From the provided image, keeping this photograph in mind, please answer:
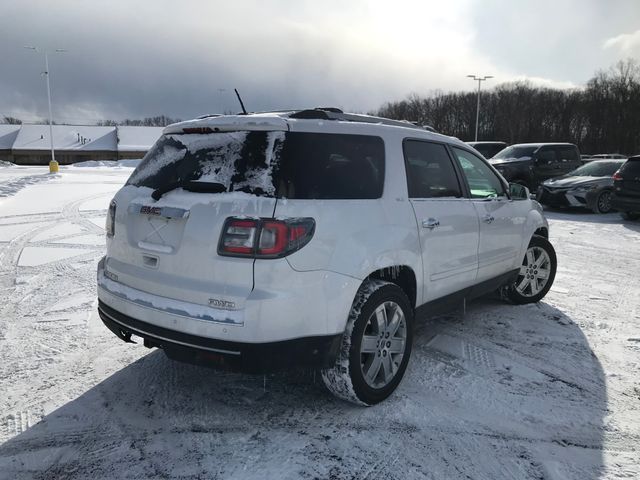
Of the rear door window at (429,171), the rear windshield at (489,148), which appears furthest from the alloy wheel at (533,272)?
the rear windshield at (489,148)

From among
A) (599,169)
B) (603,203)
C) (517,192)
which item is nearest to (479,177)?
(517,192)

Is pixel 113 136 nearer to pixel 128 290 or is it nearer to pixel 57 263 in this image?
pixel 57 263

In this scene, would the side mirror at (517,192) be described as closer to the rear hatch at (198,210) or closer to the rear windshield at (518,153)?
the rear hatch at (198,210)

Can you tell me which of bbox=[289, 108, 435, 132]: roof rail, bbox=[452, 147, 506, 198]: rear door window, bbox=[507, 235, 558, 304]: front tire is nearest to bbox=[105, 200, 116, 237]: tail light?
bbox=[289, 108, 435, 132]: roof rail

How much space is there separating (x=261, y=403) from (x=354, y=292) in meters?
1.05

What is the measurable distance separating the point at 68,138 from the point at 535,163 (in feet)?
218

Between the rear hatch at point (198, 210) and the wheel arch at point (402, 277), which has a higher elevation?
the rear hatch at point (198, 210)

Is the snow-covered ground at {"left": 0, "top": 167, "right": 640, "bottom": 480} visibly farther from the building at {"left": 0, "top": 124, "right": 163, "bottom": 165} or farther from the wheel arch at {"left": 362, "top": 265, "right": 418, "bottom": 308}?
the building at {"left": 0, "top": 124, "right": 163, "bottom": 165}

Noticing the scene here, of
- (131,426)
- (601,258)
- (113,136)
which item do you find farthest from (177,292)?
(113,136)

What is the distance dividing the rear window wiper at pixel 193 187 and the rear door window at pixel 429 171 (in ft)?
4.65

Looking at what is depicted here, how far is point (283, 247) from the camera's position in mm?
2641

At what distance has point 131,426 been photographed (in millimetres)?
3025

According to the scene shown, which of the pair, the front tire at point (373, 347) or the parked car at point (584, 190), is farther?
the parked car at point (584, 190)

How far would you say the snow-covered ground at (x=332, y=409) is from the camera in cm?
269
